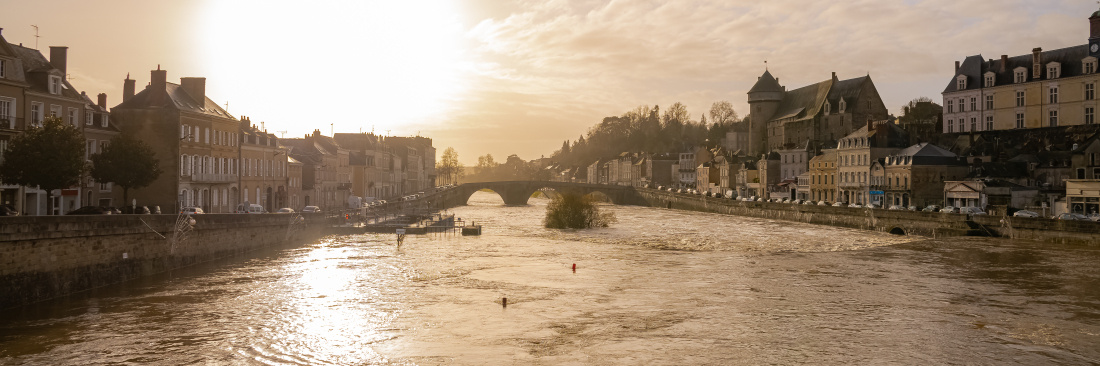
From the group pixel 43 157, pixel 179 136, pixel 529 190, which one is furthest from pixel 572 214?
pixel 529 190

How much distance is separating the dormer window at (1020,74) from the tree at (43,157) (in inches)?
2550

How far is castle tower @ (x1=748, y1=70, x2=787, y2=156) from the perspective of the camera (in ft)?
369

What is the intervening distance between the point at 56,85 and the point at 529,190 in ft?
243

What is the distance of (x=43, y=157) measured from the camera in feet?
97.8

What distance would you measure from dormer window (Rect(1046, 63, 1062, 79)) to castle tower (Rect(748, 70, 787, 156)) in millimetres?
48319

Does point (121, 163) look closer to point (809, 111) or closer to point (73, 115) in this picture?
point (73, 115)

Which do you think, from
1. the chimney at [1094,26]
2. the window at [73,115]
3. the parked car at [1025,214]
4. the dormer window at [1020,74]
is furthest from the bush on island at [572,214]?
the chimney at [1094,26]

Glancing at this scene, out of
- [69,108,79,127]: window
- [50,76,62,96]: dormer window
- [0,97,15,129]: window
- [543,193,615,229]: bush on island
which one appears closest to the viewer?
[0,97,15,129]: window

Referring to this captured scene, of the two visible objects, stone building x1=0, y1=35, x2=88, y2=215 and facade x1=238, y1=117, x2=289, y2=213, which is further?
facade x1=238, y1=117, x2=289, y2=213

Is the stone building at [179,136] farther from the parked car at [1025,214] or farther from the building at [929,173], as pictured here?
the building at [929,173]

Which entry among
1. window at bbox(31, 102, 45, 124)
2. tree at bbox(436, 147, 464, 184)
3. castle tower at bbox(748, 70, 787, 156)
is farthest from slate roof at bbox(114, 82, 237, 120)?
tree at bbox(436, 147, 464, 184)

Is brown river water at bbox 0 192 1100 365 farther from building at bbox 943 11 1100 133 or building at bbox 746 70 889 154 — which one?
building at bbox 746 70 889 154

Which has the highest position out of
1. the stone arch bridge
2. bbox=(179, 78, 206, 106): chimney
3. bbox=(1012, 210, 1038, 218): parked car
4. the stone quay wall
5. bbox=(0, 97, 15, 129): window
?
bbox=(179, 78, 206, 106): chimney

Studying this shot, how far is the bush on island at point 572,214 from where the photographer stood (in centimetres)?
6084
